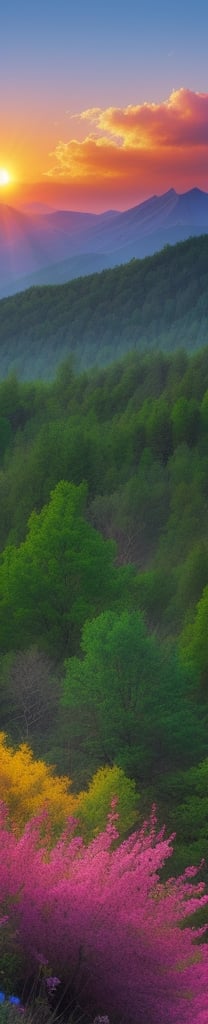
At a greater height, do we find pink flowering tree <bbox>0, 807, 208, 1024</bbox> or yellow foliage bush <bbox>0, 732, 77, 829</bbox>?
yellow foliage bush <bbox>0, 732, 77, 829</bbox>

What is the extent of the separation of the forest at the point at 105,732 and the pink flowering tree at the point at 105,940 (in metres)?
0.02

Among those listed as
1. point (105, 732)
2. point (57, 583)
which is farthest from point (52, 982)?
point (57, 583)

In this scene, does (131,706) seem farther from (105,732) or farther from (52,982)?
(52,982)

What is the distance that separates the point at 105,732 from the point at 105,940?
65.2 ft

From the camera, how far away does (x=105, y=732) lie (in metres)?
30.8

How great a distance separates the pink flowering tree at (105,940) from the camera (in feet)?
36.1

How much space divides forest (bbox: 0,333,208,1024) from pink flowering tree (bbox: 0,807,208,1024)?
0.7 inches

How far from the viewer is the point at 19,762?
24.1 m

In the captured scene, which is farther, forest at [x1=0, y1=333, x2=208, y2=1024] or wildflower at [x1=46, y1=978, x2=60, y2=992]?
forest at [x1=0, y1=333, x2=208, y2=1024]

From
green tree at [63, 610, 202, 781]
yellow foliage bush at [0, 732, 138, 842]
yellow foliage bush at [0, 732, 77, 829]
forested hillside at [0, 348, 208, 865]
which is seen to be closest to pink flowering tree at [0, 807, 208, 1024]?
yellow foliage bush at [0, 732, 138, 842]

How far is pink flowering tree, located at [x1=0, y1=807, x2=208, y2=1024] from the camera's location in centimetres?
1100

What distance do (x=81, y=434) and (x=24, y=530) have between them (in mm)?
18744

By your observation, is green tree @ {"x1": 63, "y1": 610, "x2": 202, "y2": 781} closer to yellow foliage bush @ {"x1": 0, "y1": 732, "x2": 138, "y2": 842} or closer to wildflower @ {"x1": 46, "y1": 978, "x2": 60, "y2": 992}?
yellow foliage bush @ {"x1": 0, "y1": 732, "x2": 138, "y2": 842}

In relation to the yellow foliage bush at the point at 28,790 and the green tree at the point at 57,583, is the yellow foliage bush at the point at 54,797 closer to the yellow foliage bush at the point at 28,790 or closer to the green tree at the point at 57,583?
the yellow foliage bush at the point at 28,790
